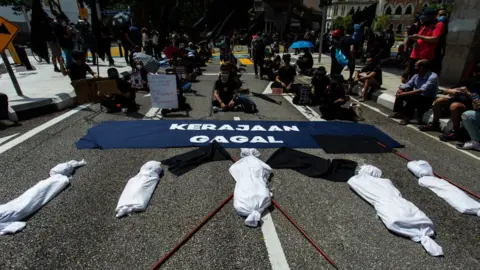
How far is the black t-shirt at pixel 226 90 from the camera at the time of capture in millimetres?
7195

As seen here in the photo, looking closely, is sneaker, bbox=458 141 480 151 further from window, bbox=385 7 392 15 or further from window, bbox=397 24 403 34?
window, bbox=385 7 392 15

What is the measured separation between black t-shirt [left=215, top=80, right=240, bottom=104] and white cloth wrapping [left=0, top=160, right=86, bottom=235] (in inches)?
167

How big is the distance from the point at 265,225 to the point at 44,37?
32.5 feet

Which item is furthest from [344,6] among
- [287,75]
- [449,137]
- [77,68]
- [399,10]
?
[77,68]

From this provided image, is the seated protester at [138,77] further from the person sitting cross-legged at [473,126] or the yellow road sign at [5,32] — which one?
the person sitting cross-legged at [473,126]

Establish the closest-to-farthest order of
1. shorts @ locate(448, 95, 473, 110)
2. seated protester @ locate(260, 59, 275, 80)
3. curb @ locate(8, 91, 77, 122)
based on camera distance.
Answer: shorts @ locate(448, 95, 473, 110) < curb @ locate(8, 91, 77, 122) < seated protester @ locate(260, 59, 275, 80)

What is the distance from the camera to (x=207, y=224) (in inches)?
110

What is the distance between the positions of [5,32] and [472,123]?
10254 mm

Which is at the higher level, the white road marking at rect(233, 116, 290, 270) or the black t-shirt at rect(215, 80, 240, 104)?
the black t-shirt at rect(215, 80, 240, 104)

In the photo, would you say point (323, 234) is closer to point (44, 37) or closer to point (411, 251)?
point (411, 251)

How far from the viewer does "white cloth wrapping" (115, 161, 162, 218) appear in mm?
2922

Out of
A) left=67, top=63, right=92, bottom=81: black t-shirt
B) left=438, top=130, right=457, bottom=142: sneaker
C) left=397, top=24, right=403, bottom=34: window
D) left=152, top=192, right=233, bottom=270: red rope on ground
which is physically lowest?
left=438, top=130, right=457, bottom=142: sneaker

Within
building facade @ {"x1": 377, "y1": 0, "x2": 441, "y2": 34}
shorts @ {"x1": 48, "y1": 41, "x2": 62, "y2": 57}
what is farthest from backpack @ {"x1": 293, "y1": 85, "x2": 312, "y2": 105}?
building facade @ {"x1": 377, "y1": 0, "x2": 441, "y2": 34}

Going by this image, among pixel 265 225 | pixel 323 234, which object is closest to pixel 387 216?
pixel 323 234
